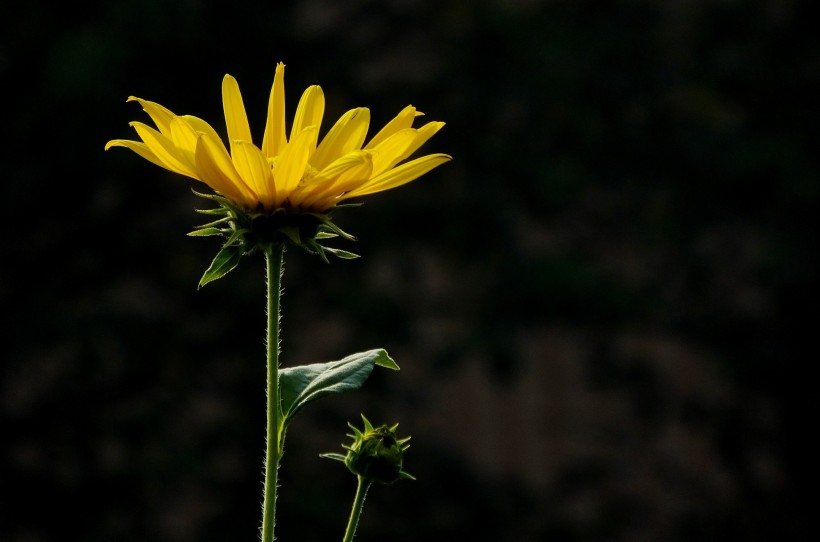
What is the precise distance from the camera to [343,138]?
1.01m

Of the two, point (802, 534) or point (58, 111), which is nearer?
point (58, 111)

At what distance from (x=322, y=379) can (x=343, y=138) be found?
20 cm

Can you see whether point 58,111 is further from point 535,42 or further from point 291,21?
point 535,42

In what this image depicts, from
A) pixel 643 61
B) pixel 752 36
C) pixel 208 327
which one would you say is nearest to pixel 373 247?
pixel 208 327

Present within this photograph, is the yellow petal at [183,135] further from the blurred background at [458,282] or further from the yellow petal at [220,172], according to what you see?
the blurred background at [458,282]

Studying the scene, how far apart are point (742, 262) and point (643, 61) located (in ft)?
2.97

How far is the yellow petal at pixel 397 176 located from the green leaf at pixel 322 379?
0.12m

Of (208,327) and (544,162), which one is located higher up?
(544,162)

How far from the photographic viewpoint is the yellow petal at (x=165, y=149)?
36.2 inches

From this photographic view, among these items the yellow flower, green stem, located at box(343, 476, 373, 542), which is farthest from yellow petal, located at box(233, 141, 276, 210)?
green stem, located at box(343, 476, 373, 542)

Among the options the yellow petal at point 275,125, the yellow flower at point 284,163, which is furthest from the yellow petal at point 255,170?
the yellow petal at point 275,125

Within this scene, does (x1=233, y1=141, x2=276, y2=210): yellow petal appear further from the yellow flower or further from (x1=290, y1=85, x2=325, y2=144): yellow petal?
(x1=290, y1=85, x2=325, y2=144): yellow petal

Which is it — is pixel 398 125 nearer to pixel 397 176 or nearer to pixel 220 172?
pixel 397 176

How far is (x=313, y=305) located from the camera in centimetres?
429
